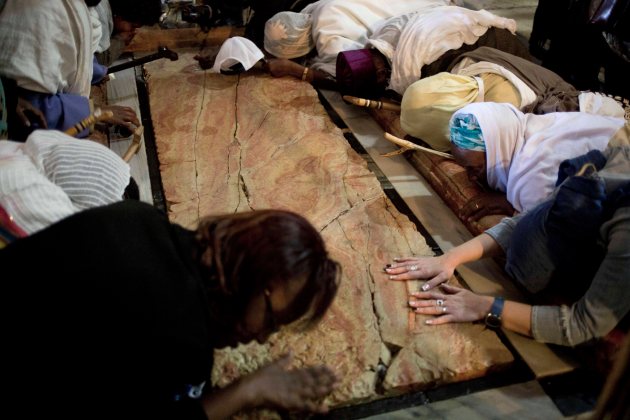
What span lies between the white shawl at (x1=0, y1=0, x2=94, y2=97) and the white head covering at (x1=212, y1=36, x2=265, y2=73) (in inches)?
42.1

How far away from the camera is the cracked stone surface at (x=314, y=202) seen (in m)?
1.58

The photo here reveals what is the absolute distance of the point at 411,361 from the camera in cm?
160

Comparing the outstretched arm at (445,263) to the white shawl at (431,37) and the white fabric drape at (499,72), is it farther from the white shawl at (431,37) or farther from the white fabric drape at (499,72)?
the white shawl at (431,37)

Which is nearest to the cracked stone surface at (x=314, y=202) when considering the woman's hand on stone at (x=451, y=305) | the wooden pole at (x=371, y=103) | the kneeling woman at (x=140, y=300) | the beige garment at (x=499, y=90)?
the woman's hand on stone at (x=451, y=305)

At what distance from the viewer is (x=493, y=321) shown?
65.8 inches

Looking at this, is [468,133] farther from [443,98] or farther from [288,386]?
[288,386]

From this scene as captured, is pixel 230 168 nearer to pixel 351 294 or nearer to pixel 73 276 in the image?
pixel 351 294

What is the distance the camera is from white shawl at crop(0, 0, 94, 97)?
206 cm

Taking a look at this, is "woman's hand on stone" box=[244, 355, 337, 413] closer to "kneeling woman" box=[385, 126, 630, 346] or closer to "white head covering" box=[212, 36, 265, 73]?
"kneeling woman" box=[385, 126, 630, 346]

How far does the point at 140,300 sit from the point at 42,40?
172cm

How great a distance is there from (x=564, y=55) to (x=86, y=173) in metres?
3.29

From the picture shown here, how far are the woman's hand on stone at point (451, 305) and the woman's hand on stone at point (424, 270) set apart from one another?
41 millimetres

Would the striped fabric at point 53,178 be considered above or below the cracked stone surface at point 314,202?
above

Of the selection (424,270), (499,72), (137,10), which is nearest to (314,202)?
(424,270)
